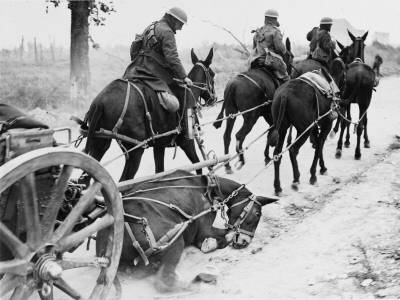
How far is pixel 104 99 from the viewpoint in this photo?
255 inches

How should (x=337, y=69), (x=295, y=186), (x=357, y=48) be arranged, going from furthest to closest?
(x=357, y=48) → (x=337, y=69) → (x=295, y=186)

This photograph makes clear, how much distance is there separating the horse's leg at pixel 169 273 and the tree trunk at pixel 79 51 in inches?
480

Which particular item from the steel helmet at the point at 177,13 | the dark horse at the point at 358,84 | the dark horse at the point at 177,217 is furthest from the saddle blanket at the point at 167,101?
the dark horse at the point at 358,84

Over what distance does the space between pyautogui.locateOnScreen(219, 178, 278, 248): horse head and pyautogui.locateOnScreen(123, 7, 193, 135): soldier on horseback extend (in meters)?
1.69

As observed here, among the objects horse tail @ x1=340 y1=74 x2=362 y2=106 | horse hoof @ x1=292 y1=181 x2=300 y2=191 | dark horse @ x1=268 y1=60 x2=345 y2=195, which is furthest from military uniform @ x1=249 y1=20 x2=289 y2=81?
horse hoof @ x1=292 y1=181 x2=300 y2=191

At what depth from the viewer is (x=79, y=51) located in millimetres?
16188

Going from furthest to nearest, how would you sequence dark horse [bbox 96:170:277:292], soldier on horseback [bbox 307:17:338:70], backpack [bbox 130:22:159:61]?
soldier on horseback [bbox 307:17:338:70]
backpack [bbox 130:22:159:61]
dark horse [bbox 96:170:277:292]

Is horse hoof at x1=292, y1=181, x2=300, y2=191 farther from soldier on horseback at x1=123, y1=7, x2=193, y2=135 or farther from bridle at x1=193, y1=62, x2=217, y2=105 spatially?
soldier on horseback at x1=123, y1=7, x2=193, y2=135

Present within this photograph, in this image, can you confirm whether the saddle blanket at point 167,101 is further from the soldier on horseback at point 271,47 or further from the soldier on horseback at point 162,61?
the soldier on horseback at point 271,47

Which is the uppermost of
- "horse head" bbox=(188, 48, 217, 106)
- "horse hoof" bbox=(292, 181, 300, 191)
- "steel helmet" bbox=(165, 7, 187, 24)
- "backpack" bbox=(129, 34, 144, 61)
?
"steel helmet" bbox=(165, 7, 187, 24)

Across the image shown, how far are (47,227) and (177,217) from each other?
5.99 feet

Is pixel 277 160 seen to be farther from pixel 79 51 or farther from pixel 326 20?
pixel 79 51

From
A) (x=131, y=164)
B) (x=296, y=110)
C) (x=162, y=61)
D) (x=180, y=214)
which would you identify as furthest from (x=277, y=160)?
(x=180, y=214)

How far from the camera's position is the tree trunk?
15867 mm
